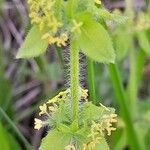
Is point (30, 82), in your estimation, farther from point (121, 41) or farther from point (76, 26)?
point (76, 26)

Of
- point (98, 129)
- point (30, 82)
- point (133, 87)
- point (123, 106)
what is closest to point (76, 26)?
point (98, 129)

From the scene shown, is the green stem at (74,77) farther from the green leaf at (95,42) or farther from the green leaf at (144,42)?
the green leaf at (144,42)

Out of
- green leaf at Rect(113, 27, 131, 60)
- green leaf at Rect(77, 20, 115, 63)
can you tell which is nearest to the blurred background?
green leaf at Rect(113, 27, 131, 60)

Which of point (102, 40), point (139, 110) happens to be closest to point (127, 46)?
point (139, 110)

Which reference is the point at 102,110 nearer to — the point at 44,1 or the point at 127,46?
the point at 44,1

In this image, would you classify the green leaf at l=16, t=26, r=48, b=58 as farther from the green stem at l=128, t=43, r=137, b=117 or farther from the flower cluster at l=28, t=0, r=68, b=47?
the green stem at l=128, t=43, r=137, b=117

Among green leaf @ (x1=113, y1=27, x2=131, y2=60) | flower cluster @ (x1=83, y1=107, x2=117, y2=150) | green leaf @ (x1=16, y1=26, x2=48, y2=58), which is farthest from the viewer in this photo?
green leaf @ (x1=113, y1=27, x2=131, y2=60)
